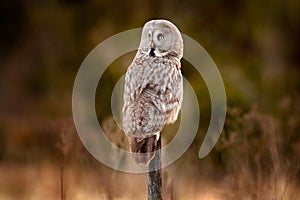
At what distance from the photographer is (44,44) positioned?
13.5 meters

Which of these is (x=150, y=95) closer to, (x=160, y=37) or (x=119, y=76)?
(x=160, y=37)

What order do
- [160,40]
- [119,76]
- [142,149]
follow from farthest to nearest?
1. [119,76]
2. [160,40]
3. [142,149]

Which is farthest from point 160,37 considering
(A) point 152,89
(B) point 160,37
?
(A) point 152,89

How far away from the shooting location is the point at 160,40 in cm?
457

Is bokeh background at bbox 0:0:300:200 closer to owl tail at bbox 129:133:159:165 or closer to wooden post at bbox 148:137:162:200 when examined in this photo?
wooden post at bbox 148:137:162:200

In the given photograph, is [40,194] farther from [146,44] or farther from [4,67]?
[4,67]

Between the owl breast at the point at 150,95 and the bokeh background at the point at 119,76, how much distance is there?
1.24 m

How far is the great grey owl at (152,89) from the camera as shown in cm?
438

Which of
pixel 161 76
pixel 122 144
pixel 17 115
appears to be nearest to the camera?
pixel 161 76

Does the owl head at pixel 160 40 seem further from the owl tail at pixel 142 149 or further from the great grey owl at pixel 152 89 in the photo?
the owl tail at pixel 142 149

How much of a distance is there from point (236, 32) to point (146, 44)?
7.85 m

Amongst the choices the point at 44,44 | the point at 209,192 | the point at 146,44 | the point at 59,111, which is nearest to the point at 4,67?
the point at 44,44

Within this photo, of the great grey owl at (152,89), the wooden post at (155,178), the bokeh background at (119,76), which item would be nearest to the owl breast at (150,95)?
the great grey owl at (152,89)

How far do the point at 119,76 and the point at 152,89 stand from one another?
15.4 feet
